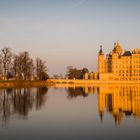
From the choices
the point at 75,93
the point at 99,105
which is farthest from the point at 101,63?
the point at 99,105

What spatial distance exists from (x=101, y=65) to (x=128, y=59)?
12563 millimetres

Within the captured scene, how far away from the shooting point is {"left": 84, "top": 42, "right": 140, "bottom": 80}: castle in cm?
11569

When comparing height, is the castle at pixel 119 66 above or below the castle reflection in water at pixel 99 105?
above

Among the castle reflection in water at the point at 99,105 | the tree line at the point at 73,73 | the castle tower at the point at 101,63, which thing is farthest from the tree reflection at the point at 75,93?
the castle tower at the point at 101,63

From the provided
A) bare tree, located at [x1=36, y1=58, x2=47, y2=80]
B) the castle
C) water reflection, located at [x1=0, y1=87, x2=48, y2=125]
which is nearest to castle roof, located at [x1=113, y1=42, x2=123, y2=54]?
the castle

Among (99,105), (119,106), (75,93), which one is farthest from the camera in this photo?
(75,93)

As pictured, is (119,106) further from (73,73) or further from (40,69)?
(73,73)

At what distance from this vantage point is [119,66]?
120 meters

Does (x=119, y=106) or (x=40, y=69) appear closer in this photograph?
(x=119, y=106)

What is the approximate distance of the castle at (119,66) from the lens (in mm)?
115688

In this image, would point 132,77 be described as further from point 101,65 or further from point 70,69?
point 70,69

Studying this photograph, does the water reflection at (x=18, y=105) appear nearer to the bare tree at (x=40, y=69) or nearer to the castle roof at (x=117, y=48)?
the bare tree at (x=40, y=69)

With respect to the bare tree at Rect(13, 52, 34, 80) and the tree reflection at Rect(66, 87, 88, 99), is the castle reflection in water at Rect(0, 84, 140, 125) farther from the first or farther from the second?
the bare tree at Rect(13, 52, 34, 80)

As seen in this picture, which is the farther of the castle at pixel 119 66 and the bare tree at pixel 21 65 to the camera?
the castle at pixel 119 66
